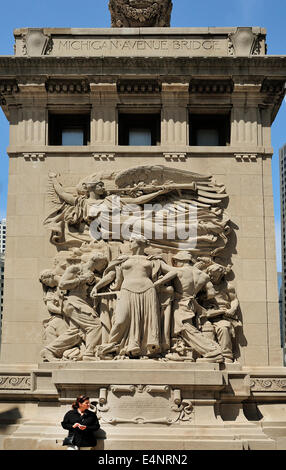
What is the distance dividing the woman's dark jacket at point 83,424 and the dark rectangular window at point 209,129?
10.7 metres

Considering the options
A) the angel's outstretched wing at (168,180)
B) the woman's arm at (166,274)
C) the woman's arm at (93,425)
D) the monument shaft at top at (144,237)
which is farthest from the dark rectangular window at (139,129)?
the woman's arm at (93,425)

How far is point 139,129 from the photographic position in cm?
2712

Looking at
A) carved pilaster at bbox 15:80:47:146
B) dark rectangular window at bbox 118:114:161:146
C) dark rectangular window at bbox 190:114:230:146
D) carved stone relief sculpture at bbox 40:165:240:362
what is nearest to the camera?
carved stone relief sculpture at bbox 40:165:240:362

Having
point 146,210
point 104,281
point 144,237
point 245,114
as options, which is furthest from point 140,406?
point 245,114

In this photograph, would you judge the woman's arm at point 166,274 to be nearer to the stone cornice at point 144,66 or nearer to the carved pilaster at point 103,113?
the carved pilaster at point 103,113

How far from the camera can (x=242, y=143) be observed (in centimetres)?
2617

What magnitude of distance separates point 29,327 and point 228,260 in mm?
6600

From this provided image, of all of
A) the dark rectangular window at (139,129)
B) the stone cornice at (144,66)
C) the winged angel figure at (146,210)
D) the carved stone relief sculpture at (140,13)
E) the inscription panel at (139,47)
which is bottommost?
the winged angel figure at (146,210)

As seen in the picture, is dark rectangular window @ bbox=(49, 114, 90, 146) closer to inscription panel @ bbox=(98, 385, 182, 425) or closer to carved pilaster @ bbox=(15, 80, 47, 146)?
carved pilaster @ bbox=(15, 80, 47, 146)

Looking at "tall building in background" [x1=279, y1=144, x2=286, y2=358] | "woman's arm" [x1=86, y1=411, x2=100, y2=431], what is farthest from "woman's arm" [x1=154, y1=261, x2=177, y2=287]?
"tall building in background" [x1=279, y1=144, x2=286, y2=358]

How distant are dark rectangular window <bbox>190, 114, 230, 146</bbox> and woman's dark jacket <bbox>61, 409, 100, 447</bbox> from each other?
1068cm

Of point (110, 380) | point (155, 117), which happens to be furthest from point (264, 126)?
point (110, 380)

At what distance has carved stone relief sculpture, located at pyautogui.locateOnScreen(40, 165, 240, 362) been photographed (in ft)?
76.4

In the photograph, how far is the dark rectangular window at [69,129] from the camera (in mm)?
26969
